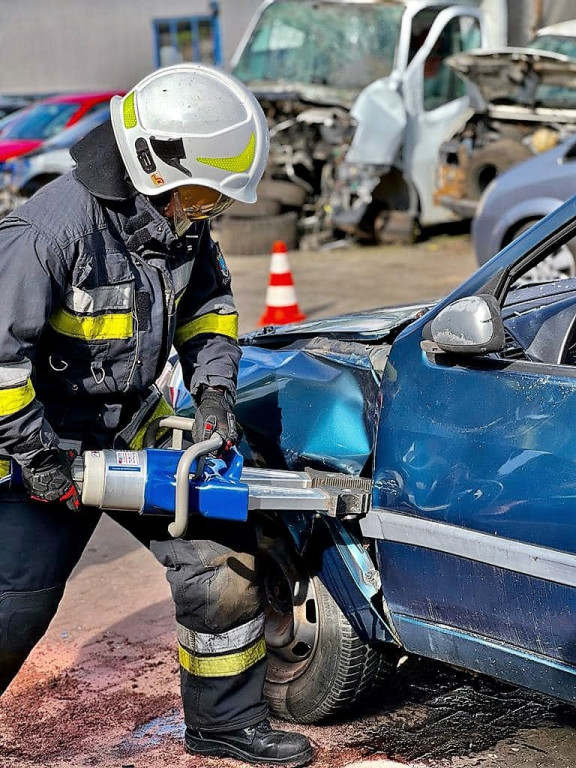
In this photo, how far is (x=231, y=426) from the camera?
10.2ft

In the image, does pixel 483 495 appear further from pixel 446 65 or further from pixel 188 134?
pixel 446 65

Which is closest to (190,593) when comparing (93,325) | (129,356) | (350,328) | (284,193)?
(129,356)

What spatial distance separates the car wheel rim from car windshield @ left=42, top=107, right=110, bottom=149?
432 inches

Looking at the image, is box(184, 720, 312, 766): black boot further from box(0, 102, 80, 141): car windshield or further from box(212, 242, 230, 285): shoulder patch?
box(0, 102, 80, 141): car windshield

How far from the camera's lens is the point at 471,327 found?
273 cm

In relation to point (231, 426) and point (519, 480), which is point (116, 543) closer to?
point (231, 426)

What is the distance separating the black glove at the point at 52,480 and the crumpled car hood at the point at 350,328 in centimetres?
94

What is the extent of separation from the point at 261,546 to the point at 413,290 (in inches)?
270

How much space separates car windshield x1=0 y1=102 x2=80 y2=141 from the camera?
14.5 metres

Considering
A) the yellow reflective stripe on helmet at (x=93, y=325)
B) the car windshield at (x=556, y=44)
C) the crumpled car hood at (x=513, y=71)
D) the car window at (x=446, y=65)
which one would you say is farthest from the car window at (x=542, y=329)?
the car window at (x=446, y=65)

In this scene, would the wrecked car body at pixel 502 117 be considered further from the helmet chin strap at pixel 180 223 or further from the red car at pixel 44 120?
the helmet chin strap at pixel 180 223

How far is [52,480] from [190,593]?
1.75ft

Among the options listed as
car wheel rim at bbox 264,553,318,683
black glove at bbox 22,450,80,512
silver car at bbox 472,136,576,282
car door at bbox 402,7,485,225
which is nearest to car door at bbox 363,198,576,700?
car wheel rim at bbox 264,553,318,683

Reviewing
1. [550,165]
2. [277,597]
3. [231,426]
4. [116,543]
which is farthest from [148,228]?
[550,165]
